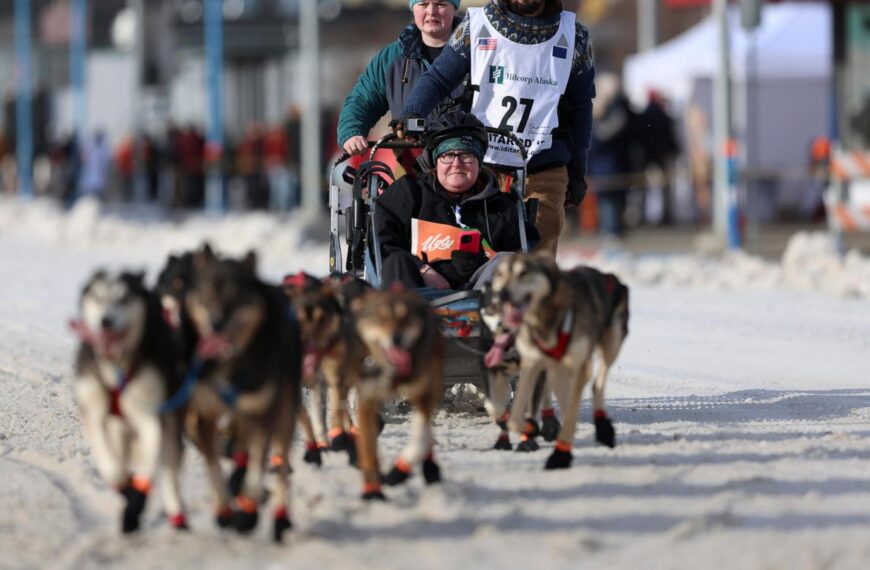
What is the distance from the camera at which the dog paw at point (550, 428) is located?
280 inches

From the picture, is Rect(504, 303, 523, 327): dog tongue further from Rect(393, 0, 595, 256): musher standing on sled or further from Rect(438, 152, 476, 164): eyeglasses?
Rect(393, 0, 595, 256): musher standing on sled

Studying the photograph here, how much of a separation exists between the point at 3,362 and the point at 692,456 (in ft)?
16.7

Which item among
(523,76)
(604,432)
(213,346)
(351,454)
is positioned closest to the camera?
(213,346)

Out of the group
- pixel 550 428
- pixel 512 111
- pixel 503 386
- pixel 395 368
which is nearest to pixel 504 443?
pixel 503 386

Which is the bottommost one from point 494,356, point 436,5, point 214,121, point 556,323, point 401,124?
point 494,356

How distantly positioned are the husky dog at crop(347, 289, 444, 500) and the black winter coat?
1.82 meters

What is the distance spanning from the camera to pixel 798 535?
527 cm

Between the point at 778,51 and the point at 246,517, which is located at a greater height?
the point at 778,51

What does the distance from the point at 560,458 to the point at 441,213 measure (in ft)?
5.76

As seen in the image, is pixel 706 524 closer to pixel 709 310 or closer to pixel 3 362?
pixel 3 362

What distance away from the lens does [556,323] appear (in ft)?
20.1

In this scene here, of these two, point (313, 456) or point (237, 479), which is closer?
point (237, 479)

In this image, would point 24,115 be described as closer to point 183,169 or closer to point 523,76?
point 183,169

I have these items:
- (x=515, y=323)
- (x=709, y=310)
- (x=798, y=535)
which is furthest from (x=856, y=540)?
(x=709, y=310)
